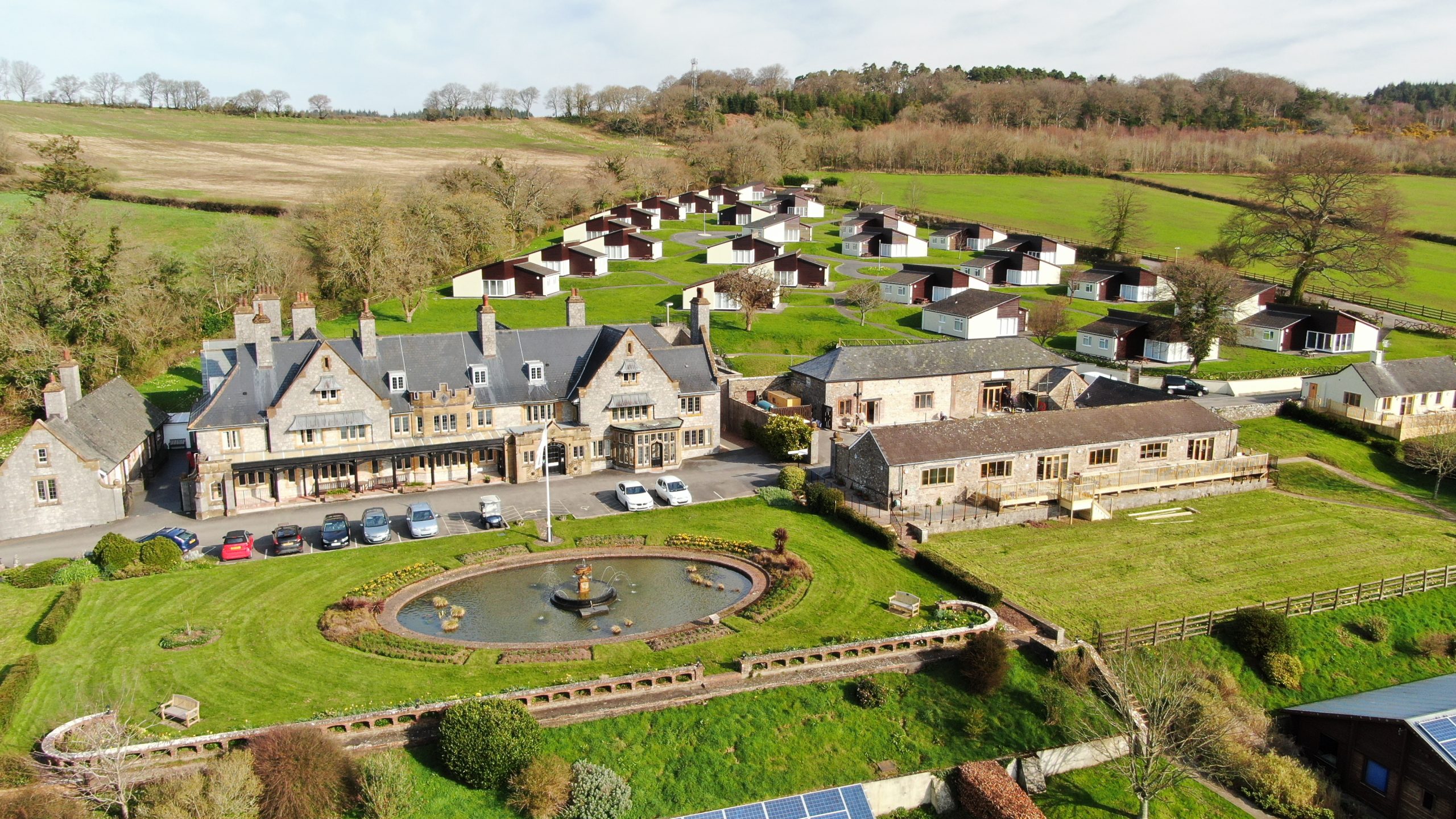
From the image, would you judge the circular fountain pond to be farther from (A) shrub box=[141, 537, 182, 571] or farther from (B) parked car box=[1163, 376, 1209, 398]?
(B) parked car box=[1163, 376, 1209, 398]

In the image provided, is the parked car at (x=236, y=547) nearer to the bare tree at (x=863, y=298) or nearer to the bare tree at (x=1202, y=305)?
the bare tree at (x=863, y=298)

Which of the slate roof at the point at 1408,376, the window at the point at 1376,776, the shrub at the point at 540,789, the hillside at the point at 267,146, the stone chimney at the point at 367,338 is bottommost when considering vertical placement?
the window at the point at 1376,776

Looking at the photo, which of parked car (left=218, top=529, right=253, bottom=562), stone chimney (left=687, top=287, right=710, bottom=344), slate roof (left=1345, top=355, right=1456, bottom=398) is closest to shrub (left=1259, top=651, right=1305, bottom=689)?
slate roof (left=1345, top=355, right=1456, bottom=398)

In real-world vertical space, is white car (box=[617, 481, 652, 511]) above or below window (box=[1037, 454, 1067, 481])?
below

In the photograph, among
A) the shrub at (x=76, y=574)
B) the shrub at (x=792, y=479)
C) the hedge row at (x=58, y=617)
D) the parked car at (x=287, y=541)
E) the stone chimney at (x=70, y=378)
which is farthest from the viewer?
the shrub at (x=792, y=479)

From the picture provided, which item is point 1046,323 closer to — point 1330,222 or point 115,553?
point 1330,222

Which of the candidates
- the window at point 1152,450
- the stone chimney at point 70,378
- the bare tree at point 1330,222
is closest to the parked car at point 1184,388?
the window at point 1152,450
